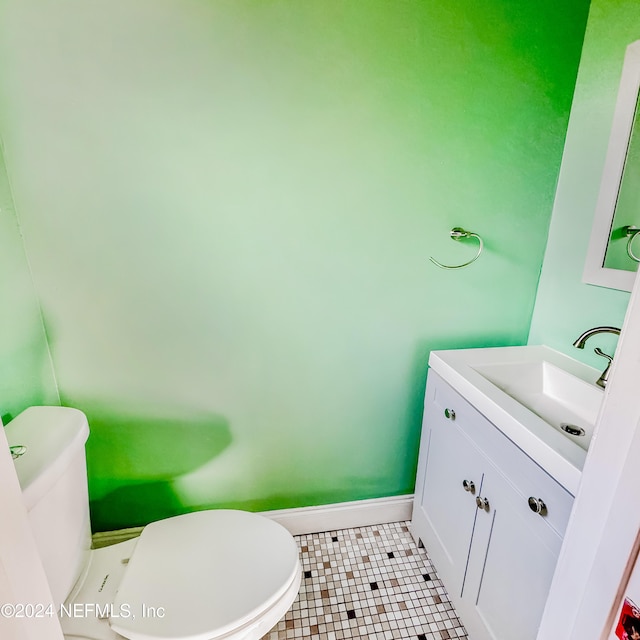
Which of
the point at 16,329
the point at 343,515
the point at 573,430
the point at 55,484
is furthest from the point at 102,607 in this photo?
the point at 573,430

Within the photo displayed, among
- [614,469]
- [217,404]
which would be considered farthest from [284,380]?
[614,469]

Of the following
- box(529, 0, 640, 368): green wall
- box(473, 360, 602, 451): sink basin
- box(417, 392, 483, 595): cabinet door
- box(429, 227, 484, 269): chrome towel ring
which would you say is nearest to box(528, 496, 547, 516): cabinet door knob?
box(417, 392, 483, 595): cabinet door

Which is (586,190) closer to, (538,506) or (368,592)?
(538,506)

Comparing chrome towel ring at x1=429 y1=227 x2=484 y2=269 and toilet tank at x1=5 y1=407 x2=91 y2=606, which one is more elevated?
chrome towel ring at x1=429 y1=227 x2=484 y2=269

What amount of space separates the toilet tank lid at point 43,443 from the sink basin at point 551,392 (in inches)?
48.3

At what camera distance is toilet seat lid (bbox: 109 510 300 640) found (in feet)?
2.71

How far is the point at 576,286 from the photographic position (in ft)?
4.09

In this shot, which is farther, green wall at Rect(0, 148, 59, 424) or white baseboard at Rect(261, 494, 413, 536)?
white baseboard at Rect(261, 494, 413, 536)

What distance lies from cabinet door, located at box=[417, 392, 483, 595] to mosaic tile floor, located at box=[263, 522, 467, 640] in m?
Answer: 0.12

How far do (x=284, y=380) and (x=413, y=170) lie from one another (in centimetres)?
88

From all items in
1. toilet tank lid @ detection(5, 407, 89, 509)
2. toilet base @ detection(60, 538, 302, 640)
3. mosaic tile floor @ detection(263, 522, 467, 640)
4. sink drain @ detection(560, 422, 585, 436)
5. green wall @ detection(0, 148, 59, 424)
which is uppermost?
green wall @ detection(0, 148, 59, 424)

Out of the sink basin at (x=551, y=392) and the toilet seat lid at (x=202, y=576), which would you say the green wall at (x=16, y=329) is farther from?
the sink basin at (x=551, y=392)

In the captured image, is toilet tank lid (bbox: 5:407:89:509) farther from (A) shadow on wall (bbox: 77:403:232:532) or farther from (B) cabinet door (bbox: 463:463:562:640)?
(B) cabinet door (bbox: 463:463:562:640)

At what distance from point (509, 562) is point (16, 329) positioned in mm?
1503
